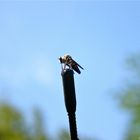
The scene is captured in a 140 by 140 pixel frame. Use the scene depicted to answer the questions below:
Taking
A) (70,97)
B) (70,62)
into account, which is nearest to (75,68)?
(70,62)

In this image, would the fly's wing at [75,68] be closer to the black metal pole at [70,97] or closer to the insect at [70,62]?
the insect at [70,62]

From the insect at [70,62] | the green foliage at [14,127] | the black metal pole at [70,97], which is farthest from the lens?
the green foliage at [14,127]

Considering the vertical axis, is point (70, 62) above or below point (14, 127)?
below

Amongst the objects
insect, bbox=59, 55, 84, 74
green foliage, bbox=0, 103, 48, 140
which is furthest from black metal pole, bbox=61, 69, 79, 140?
green foliage, bbox=0, 103, 48, 140

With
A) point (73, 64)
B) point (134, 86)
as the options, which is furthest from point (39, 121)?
point (73, 64)

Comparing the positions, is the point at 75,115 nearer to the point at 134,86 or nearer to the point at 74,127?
the point at 74,127

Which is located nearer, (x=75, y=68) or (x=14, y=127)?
(x=75, y=68)

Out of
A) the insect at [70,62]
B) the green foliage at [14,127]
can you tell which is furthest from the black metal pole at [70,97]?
the green foliage at [14,127]

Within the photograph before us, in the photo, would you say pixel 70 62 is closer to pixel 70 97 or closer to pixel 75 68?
pixel 75 68

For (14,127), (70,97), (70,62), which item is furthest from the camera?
(14,127)
